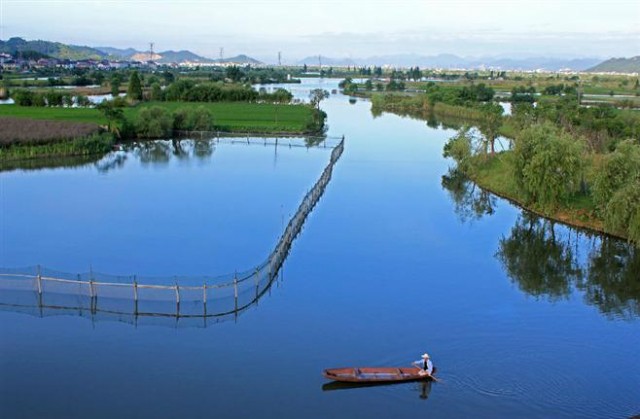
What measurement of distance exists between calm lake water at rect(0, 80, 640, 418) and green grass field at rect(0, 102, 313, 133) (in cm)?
2436

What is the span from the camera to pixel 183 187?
39.1 metres

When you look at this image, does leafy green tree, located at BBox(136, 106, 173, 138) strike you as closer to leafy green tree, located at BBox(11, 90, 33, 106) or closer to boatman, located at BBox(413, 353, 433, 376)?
leafy green tree, located at BBox(11, 90, 33, 106)

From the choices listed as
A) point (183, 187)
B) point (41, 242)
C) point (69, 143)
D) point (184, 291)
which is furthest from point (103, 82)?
point (184, 291)

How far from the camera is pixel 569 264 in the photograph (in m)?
28.2

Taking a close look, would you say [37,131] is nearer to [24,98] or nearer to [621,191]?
[24,98]

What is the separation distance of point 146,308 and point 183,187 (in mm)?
18816

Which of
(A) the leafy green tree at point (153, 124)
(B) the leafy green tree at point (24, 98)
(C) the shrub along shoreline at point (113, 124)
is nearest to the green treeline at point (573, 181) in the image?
(C) the shrub along shoreline at point (113, 124)

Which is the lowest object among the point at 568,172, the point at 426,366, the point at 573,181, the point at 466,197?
the point at 426,366

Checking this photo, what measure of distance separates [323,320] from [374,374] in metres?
4.02

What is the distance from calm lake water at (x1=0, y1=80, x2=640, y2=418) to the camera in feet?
55.1

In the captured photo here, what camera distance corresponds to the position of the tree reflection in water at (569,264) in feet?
81.3

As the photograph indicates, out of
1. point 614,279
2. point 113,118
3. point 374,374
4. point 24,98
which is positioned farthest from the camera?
point 24,98

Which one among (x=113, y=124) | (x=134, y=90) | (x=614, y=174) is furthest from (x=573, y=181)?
(x=134, y=90)

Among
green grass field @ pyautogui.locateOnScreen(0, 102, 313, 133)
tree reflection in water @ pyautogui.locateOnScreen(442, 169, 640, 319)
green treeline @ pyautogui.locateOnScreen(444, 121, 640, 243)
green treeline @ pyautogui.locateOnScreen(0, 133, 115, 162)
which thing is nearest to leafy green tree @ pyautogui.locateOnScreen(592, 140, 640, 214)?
green treeline @ pyautogui.locateOnScreen(444, 121, 640, 243)
